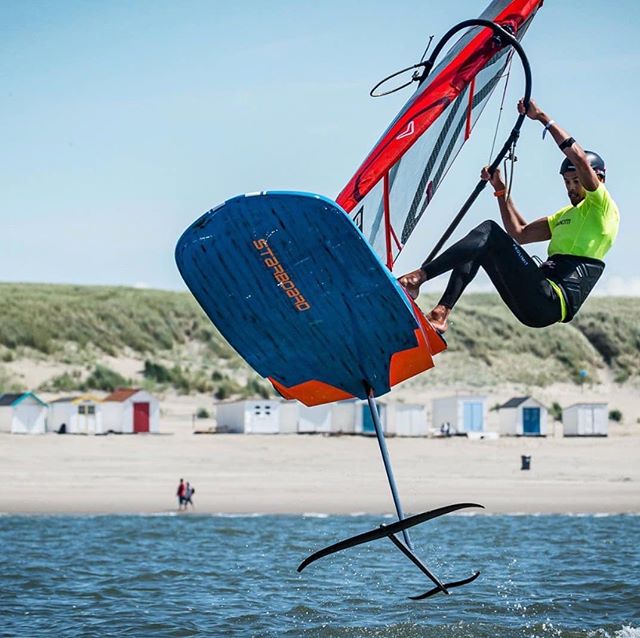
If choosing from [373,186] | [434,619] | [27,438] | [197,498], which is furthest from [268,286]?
[27,438]

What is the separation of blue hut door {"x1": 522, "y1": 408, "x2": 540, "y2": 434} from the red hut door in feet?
30.0

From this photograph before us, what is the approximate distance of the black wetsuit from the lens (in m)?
5.80

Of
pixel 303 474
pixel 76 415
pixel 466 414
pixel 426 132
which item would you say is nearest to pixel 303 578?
pixel 303 474

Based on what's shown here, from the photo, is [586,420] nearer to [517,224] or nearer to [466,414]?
[466,414]

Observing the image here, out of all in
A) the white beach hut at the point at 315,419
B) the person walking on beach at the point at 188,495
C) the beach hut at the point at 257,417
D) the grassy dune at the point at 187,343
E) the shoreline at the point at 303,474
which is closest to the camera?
the person walking on beach at the point at 188,495

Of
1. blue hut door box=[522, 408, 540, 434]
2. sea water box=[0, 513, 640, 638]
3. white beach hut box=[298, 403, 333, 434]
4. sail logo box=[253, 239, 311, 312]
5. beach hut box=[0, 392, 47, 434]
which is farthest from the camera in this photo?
blue hut door box=[522, 408, 540, 434]

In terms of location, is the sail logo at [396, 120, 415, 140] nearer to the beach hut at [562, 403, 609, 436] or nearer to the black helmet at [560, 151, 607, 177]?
the black helmet at [560, 151, 607, 177]

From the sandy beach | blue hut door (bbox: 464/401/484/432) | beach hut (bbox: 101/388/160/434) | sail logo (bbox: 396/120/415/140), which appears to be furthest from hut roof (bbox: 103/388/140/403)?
sail logo (bbox: 396/120/415/140)

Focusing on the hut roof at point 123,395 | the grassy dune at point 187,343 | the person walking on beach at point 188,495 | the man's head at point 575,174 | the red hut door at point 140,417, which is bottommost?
the person walking on beach at point 188,495

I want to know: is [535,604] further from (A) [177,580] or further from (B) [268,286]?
(B) [268,286]

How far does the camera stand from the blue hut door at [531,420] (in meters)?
29.0

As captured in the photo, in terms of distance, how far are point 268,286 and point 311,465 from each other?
17.7m

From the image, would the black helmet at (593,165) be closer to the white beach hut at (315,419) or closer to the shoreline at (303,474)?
the shoreline at (303,474)

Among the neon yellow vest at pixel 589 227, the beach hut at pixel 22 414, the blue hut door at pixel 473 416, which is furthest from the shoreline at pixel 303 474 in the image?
the neon yellow vest at pixel 589 227
